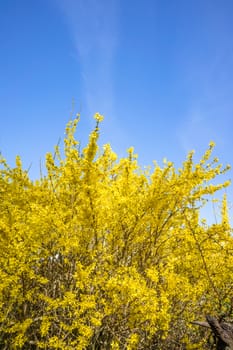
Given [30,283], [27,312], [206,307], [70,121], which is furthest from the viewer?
[206,307]

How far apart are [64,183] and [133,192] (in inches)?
46.1

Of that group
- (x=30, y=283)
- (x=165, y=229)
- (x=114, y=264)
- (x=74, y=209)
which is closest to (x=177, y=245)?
(x=165, y=229)

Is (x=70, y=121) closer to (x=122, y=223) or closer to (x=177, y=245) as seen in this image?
(x=122, y=223)

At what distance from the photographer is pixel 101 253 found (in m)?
4.78

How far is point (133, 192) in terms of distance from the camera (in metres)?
4.81

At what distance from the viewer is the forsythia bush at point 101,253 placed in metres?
4.02

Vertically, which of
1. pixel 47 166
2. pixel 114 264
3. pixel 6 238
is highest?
pixel 47 166

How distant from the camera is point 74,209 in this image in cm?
491

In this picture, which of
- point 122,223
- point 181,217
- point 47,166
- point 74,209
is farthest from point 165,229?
point 47,166

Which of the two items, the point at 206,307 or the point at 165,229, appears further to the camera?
the point at 206,307

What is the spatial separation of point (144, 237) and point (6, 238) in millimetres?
2173

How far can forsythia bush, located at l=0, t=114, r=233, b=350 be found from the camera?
402 cm

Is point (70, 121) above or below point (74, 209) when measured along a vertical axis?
above

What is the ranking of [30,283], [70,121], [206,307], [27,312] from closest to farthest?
1. [30,283]
2. [27,312]
3. [70,121]
4. [206,307]
